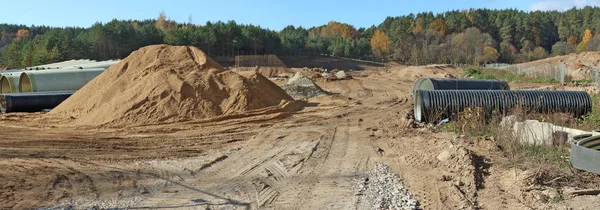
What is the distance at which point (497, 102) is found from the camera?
13289 mm

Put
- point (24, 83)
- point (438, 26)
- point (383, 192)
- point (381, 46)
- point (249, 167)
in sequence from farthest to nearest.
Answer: point (438, 26) < point (381, 46) < point (24, 83) < point (249, 167) < point (383, 192)

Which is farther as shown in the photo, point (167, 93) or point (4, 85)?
point (4, 85)

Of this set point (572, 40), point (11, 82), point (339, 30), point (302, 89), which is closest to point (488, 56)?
point (572, 40)

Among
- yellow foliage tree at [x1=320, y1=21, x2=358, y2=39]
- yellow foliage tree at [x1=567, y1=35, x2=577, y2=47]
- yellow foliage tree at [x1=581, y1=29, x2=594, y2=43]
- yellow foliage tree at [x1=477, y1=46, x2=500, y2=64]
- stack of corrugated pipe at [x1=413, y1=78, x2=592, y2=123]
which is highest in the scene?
yellow foliage tree at [x1=320, y1=21, x2=358, y2=39]

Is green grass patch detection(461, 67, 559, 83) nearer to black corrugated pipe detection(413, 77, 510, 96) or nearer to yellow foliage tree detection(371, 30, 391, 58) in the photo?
black corrugated pipe detection(413, 77, 510, 96)

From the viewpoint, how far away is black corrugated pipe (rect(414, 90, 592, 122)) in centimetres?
1323

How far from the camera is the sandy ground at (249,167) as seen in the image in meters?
6.71

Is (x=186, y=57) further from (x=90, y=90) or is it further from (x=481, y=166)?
(x=481, y=166)

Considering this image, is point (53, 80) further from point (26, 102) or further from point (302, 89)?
point (302, 89)

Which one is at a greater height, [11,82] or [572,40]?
[572,40]

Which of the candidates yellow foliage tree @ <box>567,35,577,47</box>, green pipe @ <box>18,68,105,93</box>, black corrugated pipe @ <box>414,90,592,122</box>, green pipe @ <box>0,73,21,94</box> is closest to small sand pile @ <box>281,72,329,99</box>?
green pipe @ <box>18,68,105,93</box>

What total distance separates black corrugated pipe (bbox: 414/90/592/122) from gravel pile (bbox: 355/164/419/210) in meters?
5.37

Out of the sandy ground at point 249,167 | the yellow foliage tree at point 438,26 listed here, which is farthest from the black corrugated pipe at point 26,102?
the yellow foliage tree at point 438,26

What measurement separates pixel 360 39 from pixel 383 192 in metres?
97.2
